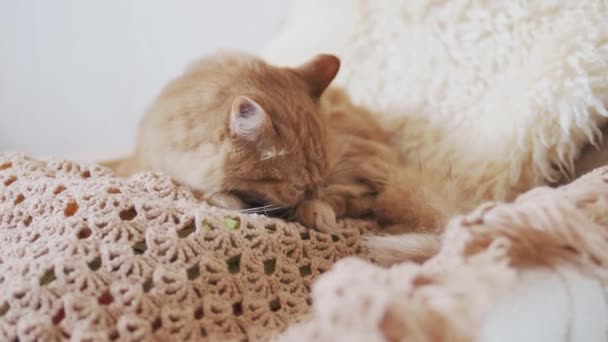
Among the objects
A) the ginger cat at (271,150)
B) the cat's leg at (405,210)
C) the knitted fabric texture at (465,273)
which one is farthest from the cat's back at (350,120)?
the knitted fabric texture at (465,273)

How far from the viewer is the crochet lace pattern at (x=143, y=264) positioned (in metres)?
0.62

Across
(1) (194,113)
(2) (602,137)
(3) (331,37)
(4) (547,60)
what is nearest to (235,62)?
(1) (194,113)

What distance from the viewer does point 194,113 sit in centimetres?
103

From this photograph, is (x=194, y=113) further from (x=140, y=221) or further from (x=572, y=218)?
(x=572, y=218)

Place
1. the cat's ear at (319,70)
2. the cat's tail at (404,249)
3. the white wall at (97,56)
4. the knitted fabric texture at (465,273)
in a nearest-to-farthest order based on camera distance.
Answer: the knitted fabric texture at (465,273)
the cat's tail at (404,249)
the cat's ear at (319,70)
the white wall at (97,56)

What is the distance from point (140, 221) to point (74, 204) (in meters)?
0.12

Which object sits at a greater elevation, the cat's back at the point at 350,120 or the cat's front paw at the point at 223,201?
the cat's back at the point at 350,120

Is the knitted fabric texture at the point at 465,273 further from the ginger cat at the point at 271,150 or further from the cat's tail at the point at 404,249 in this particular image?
the ginger cat at the point at 271,150

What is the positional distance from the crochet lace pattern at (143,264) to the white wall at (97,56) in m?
1.13

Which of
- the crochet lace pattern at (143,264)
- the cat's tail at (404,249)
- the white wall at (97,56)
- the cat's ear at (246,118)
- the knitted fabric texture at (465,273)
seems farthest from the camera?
the white wall at (97,56)

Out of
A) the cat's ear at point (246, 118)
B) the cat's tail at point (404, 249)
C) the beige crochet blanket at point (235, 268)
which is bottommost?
the cat's tail at point (404, 249)

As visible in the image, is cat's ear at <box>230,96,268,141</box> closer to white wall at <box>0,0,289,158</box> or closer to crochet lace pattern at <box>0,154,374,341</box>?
crochet lace pattern at <box>0,154,374,341</box>

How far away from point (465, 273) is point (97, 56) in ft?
5.77

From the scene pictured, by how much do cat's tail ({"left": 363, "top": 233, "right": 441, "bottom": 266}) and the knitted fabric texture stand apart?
146mm
